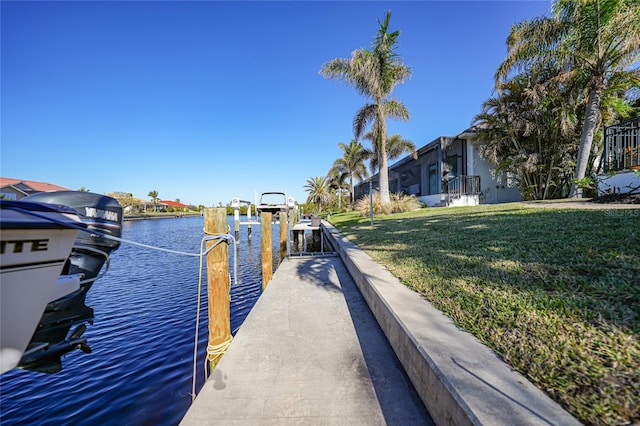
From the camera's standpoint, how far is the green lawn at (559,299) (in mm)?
1435

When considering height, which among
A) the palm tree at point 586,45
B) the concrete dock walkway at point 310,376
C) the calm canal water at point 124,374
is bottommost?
the calm canal water at point 124,374

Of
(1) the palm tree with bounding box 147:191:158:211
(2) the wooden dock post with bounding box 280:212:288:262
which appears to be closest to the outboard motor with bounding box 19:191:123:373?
(2) the wooden dock post with bounding box 280:212:288:262

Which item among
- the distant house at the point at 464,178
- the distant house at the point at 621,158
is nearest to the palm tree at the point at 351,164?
the distant house at the point at 464,178

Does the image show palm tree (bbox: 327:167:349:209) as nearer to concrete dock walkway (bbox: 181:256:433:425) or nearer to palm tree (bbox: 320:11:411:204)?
palm tree (bbox: 320:11:411:204)

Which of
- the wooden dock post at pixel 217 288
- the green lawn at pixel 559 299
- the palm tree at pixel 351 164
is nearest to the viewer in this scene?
the green lawn at pixel 559 299

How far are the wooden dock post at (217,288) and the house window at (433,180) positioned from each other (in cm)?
1725

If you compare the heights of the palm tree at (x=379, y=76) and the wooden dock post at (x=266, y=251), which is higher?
the palm tree at (x=379, y=76)

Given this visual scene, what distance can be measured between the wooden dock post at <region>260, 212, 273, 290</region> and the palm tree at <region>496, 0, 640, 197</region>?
11.7 metres

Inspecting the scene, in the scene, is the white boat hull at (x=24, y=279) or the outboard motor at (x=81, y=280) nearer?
the white boat hull at (x=24, y=279)

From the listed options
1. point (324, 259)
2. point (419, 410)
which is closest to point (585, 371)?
point (419, 410)

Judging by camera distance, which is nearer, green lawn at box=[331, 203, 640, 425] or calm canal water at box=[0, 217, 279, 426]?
green lawn at box=[331, 203, 640, 425]

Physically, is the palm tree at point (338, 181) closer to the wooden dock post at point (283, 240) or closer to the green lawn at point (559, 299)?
the wooden dock post at point (283, 240)

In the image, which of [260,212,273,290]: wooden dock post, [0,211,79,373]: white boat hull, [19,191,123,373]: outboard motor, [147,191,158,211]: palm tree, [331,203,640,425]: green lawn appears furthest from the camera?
[147,191,158,211]: palm tree

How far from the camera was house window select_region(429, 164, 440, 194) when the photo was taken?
1852 cm
